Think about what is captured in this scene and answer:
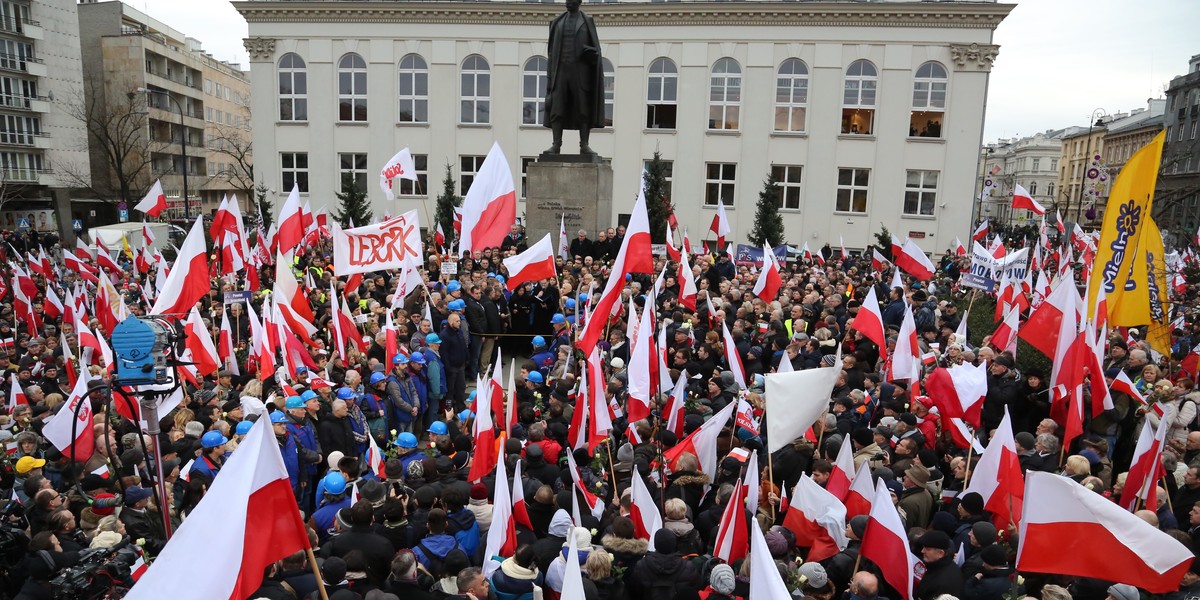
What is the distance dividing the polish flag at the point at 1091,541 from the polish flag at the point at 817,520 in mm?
1531

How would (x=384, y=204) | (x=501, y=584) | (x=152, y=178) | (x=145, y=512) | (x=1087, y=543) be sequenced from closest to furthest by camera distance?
(x=1087, y=543) < (x=501, y=584) < (x=145, y=512) < (x=384, y=204) < (x=152, y=178)

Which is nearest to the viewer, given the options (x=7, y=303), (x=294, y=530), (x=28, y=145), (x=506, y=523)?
(x=294, y=530)

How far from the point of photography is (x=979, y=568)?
17.3 ft

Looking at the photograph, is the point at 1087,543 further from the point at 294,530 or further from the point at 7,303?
the point at 7,303

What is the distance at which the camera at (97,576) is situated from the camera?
15.3ft

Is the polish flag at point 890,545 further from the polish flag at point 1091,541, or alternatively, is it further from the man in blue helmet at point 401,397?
the man in blue helmet at point 401,397

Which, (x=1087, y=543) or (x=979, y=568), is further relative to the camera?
(x=979, y=568)

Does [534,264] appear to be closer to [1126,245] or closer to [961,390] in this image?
[961,390]

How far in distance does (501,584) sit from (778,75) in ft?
107

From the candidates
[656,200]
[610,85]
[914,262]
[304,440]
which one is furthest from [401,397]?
[610,85]

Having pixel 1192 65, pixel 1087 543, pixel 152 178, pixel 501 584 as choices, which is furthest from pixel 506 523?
pixel 1192 65

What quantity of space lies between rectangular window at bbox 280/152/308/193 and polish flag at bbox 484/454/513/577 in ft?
117

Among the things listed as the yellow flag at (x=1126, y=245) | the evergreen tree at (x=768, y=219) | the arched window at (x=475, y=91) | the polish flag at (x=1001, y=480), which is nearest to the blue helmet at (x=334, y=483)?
the polish flag at (x=1001, y=480)

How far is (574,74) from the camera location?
17.1 meters
